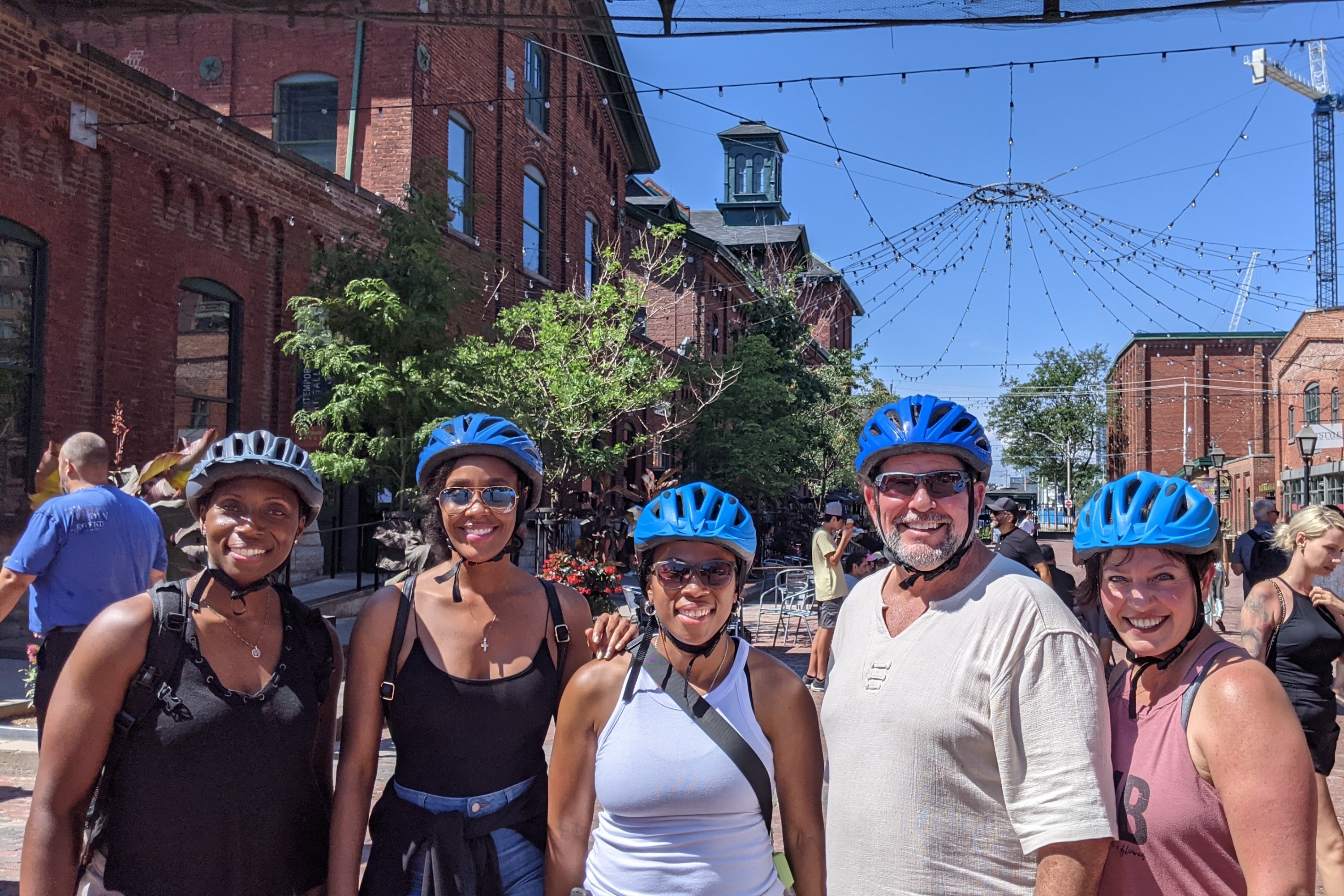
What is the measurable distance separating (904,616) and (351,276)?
1098 cm

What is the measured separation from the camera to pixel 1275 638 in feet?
15.1

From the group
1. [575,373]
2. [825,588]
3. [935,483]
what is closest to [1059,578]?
[825,588]

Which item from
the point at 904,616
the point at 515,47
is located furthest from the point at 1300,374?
the point at 904,616

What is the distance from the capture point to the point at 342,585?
1424 cm

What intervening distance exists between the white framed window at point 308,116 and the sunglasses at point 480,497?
15970 mm

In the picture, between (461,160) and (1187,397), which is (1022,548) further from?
(1187,397)

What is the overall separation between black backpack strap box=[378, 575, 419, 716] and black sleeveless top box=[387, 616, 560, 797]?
15mm

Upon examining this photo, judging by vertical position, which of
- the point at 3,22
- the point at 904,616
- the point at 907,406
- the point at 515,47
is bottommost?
the point at 904,616

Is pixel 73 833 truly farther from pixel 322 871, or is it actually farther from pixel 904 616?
pixel 904 616

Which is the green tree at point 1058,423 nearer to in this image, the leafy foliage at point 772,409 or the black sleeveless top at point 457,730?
the leafy foliage at point 772,409

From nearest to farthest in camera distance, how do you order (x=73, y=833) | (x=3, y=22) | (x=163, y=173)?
1. (x=73, y=833)
2. (x=3, y=22)
3. (x=163, y=173)

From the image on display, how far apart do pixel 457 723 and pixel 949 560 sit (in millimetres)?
1288

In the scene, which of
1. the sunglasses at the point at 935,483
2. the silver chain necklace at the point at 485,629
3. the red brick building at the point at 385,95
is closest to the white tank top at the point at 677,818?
the silver chain necklace at the point at 485,629

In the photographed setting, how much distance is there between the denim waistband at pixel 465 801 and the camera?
2.57 m
